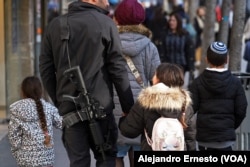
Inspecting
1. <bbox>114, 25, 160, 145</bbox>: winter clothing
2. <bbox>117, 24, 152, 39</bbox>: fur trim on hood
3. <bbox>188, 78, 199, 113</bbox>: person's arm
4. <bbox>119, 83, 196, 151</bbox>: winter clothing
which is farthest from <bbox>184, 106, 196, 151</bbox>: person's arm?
<bbox>117, 24, 152, 39</bbox>: fur trim on hood

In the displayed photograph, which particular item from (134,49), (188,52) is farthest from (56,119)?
(188,52)

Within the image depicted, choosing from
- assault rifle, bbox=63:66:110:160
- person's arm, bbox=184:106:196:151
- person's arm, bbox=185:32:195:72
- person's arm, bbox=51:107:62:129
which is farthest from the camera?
person's arm, bbox=185:32:195:72

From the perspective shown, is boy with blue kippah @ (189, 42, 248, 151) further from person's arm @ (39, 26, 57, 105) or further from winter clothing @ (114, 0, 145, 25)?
person's arm @ (39, 26, 57, 105)

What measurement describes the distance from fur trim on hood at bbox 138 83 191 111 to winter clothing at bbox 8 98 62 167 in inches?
48.2

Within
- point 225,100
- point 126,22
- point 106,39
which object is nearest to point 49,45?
point 106,39

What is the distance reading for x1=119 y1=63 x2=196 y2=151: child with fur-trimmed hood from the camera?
4.50 m

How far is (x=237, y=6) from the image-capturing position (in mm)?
9180

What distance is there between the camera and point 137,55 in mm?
5340

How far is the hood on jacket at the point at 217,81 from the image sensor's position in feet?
17.4

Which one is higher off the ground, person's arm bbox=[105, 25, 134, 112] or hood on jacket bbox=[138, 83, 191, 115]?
person's arm bbox=[105, 25, 134, 112]

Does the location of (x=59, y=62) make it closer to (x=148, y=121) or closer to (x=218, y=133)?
(x=148, y=121)

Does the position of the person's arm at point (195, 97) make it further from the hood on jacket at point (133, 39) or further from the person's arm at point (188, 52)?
the person's arm at point (188, 52)

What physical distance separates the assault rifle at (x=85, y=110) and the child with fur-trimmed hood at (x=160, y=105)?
260 mm

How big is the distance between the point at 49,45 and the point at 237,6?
5120mm
